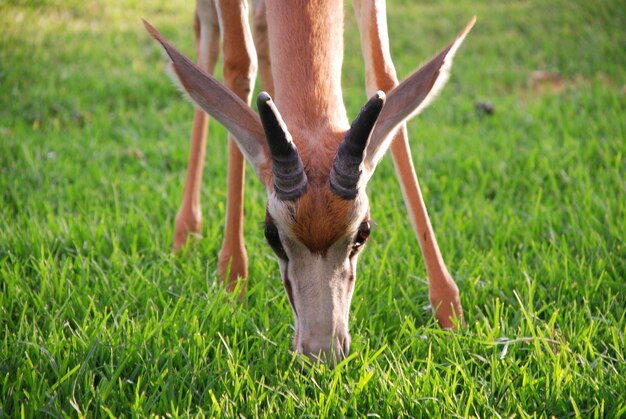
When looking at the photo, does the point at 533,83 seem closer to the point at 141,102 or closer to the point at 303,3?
the point at 141,102

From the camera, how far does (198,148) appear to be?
5316 mm

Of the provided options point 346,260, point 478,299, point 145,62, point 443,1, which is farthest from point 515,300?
point 443,1

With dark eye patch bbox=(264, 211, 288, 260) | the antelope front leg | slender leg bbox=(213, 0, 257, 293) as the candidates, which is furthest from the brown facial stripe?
slender leg bbox=(213, 0, 257, 293)

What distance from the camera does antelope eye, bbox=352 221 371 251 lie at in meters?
3.27

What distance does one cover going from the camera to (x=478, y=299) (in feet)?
13.2

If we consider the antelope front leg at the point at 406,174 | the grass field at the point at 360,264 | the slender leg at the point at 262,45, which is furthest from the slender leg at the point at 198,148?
the antelope front leg at the point at 406,174

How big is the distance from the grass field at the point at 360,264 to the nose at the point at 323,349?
0.18 ft

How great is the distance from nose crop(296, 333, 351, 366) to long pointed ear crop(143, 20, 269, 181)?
835 millimetres

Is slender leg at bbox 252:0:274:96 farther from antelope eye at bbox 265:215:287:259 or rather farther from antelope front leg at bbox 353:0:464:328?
antelope eye at bbox 265:215:287:259

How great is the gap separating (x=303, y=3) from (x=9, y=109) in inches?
178

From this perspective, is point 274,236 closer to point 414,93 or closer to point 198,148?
point 414,93

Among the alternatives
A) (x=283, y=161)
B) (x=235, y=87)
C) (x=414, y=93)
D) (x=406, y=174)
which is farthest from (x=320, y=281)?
(x=235, y=87)

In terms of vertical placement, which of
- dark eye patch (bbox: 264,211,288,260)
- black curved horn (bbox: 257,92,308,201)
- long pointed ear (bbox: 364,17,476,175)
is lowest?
dark eye patch (bbox: 264,211,288,260)

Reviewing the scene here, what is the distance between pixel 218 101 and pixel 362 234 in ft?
2.81
